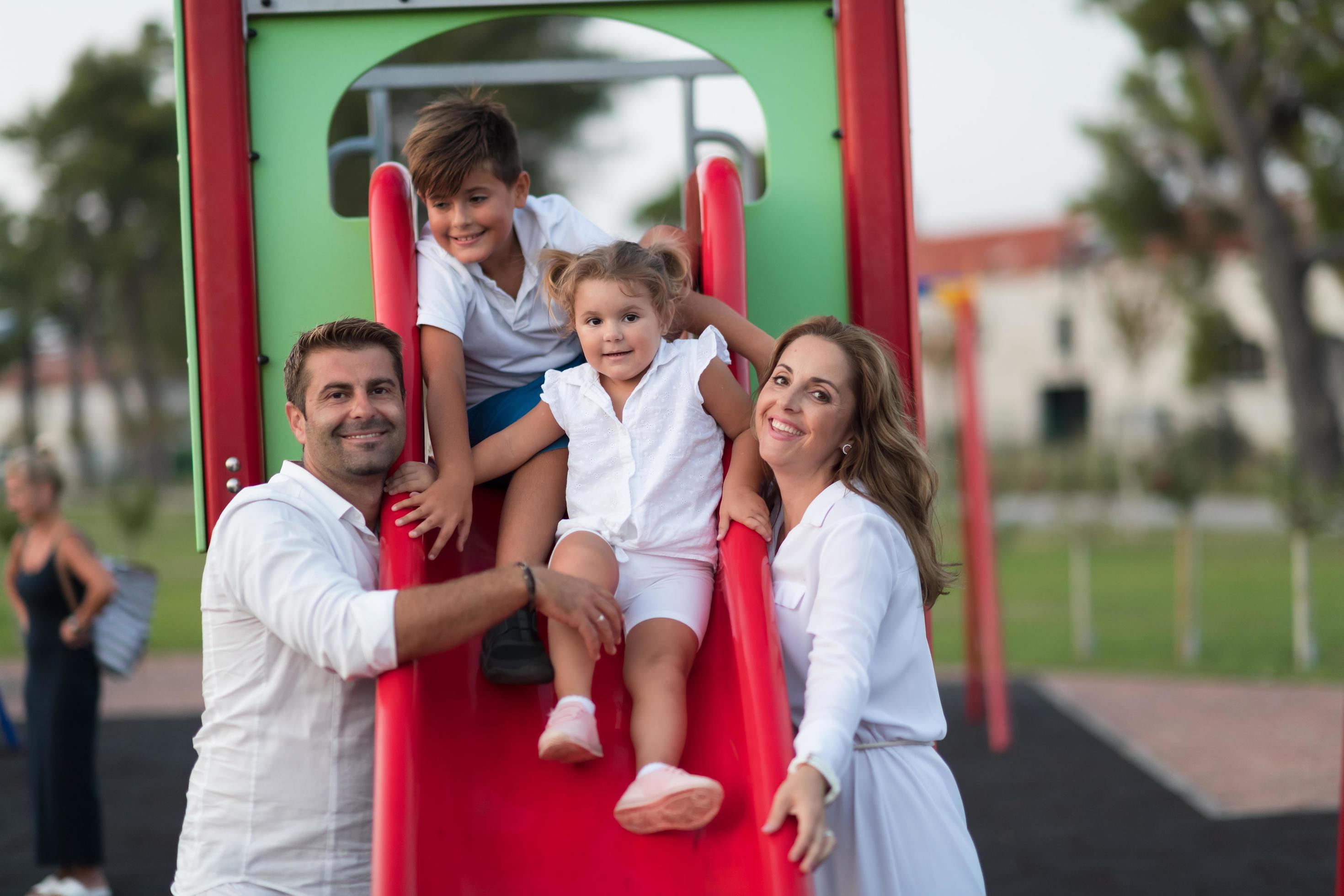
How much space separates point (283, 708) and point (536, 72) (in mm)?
2835

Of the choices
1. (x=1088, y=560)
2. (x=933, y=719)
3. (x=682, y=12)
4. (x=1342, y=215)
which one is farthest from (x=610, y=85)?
(x=933, y=719)

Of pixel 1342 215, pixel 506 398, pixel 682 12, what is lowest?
pixel 506 398

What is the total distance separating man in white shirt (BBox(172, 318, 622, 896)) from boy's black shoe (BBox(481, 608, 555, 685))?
0.69 ft

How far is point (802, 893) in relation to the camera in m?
2.38

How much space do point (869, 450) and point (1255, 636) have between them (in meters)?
11.7

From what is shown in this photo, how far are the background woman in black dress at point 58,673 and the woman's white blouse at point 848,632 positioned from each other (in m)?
4.54

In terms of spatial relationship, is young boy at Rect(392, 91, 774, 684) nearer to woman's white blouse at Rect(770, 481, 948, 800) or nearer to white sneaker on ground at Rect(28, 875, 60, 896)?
woman's white blouse at Rect(770, 481, 948, 800)

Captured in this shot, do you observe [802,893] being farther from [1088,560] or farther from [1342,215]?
[1342,215]

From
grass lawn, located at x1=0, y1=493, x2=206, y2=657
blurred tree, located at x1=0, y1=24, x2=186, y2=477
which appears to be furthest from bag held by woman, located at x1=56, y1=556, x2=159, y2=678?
blurred tree, located at x1=0, y1=24, x2=186, y2=477

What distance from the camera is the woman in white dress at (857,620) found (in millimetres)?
2471

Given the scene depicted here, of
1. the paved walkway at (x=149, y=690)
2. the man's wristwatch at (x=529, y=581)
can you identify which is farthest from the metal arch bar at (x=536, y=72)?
the paved walkway at (x=149, y=690)

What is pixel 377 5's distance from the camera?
3.87 metres

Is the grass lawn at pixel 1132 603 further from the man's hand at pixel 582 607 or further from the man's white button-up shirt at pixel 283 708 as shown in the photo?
the man's white button-up shirt at pixel 283 708

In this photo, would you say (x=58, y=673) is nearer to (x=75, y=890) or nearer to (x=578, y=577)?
(x=75, y=890)
